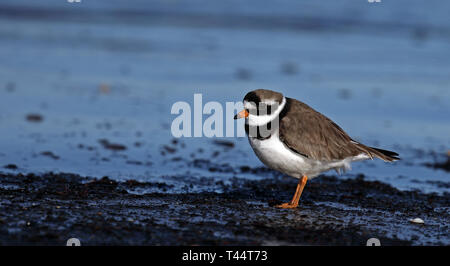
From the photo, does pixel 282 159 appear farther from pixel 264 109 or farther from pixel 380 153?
pixel 380 153

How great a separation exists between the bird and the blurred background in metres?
1.11

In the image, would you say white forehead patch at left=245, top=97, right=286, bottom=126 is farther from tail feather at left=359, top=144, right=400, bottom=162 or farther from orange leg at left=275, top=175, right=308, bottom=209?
tail feather at left=359, top=144, right=400, bottom=162

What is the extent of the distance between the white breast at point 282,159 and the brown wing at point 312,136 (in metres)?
0.05

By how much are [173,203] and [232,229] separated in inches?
36.8

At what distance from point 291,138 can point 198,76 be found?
631cm

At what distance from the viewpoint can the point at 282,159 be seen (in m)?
6.24

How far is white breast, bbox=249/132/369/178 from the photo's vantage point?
6.19 m

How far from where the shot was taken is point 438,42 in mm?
16484

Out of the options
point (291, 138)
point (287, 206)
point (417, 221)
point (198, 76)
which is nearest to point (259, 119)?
point (291, 138)

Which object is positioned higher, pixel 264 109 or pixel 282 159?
pixel 264 109

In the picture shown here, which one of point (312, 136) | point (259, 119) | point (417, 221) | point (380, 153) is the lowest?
point (417, 221)

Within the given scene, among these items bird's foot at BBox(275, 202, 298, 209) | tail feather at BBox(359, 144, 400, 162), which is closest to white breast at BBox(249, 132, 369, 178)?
bird's foot at BBox(275, 202, 298, 209)
